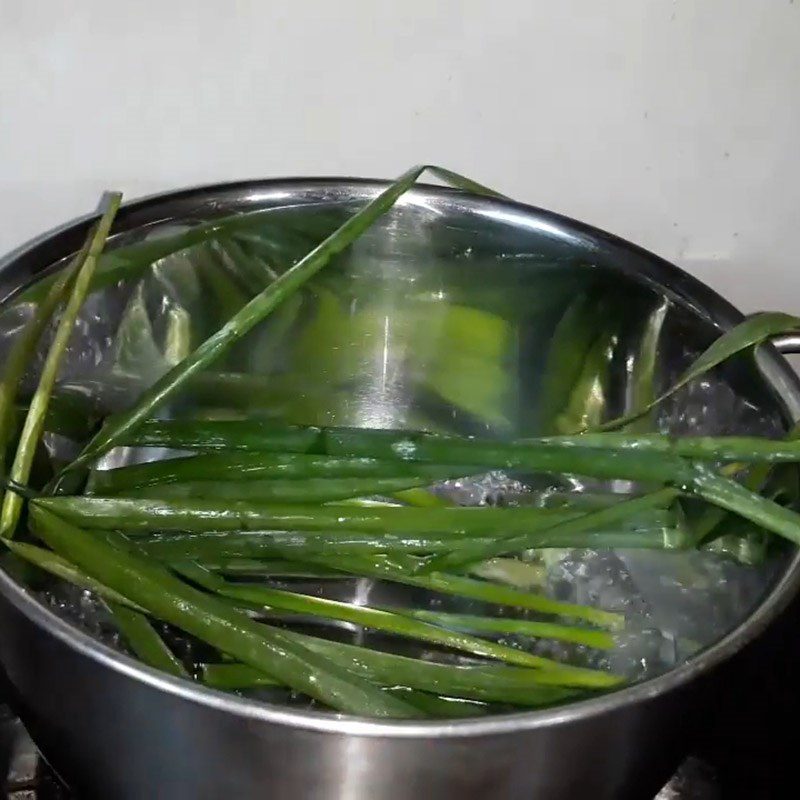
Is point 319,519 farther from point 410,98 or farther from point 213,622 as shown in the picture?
point 410,98

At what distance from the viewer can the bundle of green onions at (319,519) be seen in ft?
1.88

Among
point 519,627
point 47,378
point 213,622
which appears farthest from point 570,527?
point 47,378

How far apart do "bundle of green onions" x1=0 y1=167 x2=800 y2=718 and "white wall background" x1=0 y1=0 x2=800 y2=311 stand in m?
0.12

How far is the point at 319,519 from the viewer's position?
24.6 inches

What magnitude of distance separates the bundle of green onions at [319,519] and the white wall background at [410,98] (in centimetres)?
12

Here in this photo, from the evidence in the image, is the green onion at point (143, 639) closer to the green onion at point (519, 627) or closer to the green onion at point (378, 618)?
the green onion at point (378, 618)

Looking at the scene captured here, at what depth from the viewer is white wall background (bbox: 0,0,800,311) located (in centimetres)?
74

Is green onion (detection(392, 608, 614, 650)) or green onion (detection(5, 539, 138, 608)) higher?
green onion (detection(5, 539, 138, 608))

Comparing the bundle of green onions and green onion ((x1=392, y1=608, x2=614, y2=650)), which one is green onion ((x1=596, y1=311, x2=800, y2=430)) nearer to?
the bundle of green onions

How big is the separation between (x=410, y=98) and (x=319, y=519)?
35 centimetres

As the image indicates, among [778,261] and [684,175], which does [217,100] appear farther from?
[778,261]

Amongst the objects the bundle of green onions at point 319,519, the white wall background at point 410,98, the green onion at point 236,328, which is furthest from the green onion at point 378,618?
the white wall background at point 410,98

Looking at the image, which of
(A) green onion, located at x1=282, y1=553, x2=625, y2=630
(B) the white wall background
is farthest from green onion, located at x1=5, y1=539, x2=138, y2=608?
(B) the white wall background

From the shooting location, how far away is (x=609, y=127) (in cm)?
83
